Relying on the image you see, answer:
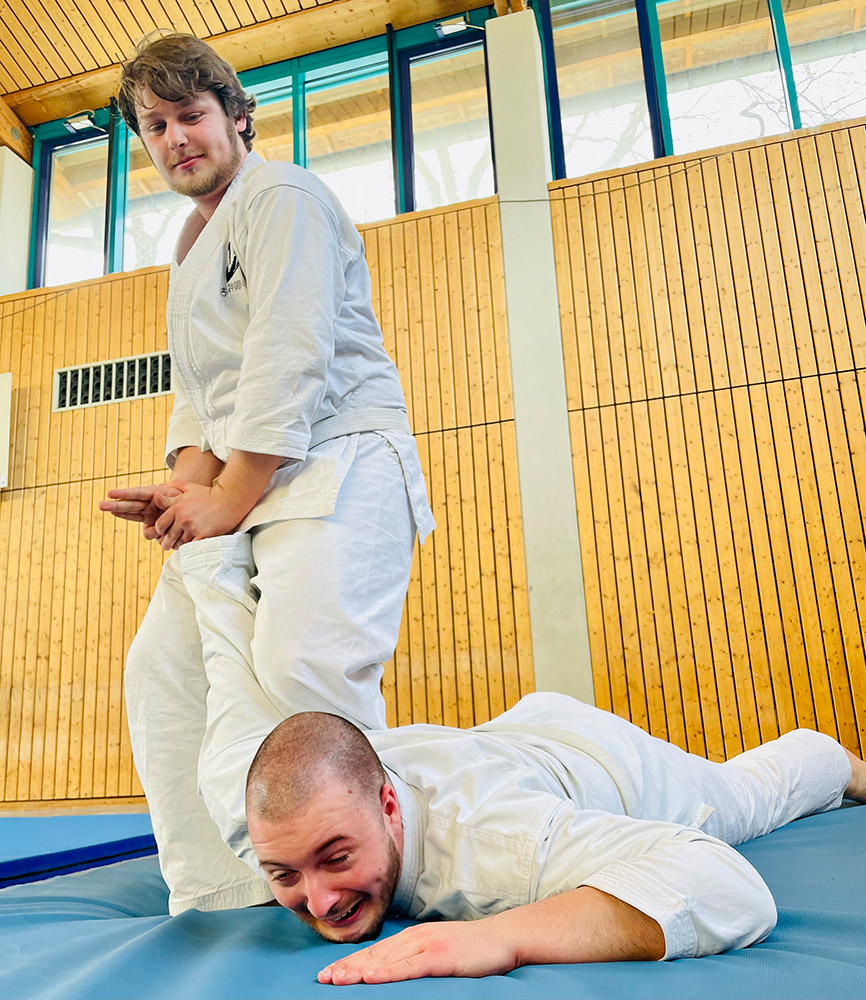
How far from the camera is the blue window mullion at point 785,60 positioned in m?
5.77

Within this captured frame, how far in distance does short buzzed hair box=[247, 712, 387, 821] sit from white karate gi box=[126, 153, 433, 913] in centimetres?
13

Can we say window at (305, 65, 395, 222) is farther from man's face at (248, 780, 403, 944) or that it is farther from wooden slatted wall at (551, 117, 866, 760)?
man's face at (248, 780, 403, 944)

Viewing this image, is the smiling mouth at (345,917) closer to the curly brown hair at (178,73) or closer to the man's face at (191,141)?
the man's face at (191,141)

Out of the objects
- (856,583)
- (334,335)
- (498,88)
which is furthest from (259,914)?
(498,88)

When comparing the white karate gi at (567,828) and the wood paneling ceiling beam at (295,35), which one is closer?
the white karate gi at (567,828)

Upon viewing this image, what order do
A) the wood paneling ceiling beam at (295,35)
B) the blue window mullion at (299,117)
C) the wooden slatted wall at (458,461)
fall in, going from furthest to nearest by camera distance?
the blue window mullion at (299,117), the wood paneling ceiling beam at (295,35), the wooden slatted wall at (458,461)

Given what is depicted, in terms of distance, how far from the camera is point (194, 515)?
1.43 meters

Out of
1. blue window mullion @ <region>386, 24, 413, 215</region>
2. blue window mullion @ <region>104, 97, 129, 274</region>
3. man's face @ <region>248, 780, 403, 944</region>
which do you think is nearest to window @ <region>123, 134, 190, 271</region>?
blue window mullion @ <region>104, 97, 129, 274</region>

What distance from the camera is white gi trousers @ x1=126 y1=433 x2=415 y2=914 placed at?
1.31 meters

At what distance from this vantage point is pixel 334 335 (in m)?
1.55

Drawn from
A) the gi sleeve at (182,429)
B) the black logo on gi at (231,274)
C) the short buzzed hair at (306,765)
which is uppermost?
the black logo on gi at (231,274)

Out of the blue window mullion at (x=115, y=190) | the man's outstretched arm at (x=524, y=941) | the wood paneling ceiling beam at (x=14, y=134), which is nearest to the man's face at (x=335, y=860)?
the man's outstretched arm at (x=524, y=941)

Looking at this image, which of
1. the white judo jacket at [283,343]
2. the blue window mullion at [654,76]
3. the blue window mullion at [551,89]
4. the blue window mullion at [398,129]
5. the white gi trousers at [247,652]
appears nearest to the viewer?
the white gi trousers at [247,652]

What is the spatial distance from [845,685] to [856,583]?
585 millimetres
